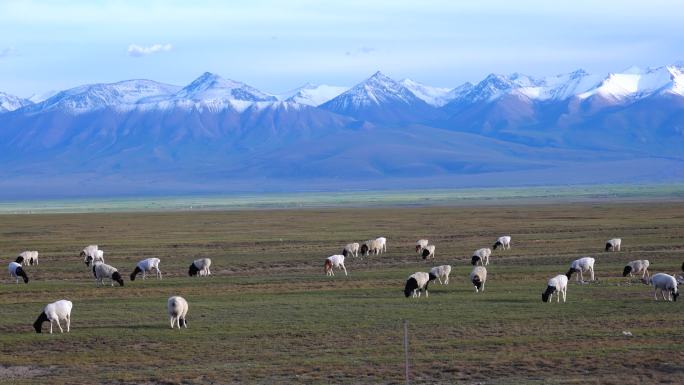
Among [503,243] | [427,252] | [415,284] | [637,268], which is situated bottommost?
[415,284]

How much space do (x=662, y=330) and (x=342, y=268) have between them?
1623cm

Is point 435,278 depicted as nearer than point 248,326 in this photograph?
No

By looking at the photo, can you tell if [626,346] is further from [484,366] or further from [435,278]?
[435,278]

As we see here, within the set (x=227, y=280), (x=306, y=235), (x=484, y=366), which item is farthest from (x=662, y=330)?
(x=306, y=235)

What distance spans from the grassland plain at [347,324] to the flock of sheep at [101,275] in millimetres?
397

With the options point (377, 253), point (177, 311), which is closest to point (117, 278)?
point (177, 311)

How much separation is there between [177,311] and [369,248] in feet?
67.7

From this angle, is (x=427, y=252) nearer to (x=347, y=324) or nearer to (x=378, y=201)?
(x=347, y=324)

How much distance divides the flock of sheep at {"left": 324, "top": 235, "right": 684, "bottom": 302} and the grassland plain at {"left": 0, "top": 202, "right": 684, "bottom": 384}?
441mm

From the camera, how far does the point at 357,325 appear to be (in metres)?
23.7

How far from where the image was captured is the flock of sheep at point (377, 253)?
23594 millimetres

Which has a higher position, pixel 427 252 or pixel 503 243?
pixel 503 243

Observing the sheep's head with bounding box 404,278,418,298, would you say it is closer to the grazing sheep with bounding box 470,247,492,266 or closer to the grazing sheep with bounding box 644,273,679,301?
the grazing sheep with bounding box 644,273,679,301

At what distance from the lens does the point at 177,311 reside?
23.5 meters
